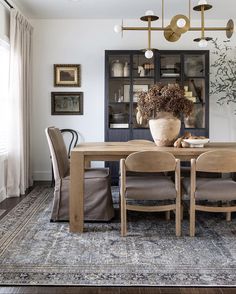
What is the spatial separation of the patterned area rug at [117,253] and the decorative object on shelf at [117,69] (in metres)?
2.63

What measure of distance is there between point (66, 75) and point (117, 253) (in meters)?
3.83

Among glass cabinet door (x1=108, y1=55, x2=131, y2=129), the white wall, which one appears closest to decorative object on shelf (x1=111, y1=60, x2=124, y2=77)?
glass cabinet door (x1=108, y1=55, x2=131, y2=129)

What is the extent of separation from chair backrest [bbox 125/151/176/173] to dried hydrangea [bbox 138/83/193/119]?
2.09 ft

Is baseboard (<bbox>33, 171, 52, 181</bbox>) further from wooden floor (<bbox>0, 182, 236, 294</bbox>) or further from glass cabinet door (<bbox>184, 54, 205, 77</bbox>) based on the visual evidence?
wooden floor (<bbox>0, 182, 236, 294</bbox>)

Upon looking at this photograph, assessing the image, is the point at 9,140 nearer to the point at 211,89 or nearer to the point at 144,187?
the point at 144,187

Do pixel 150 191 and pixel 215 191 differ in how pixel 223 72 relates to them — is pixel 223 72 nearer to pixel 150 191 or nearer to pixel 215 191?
pixel 215 191

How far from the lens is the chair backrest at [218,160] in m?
2.92

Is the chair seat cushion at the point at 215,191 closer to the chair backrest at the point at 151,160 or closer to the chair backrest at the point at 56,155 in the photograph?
the chair backrest at the point at 151,160

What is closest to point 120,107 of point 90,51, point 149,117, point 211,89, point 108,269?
point 90,51

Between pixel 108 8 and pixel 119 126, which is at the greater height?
pixel 108 8

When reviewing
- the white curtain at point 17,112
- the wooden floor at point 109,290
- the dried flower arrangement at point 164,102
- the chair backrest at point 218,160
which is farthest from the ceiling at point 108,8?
the wooden floor at point 109,290

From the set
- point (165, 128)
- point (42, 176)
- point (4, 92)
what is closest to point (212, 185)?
point (165, 128)

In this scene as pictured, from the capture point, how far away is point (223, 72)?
589 centimetres

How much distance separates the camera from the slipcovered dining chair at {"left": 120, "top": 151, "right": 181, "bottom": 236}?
9.51 ft
